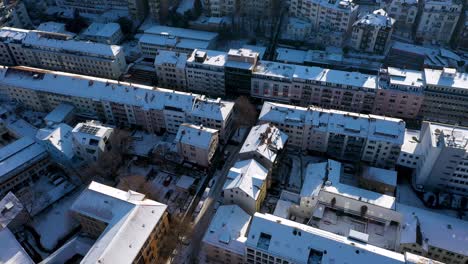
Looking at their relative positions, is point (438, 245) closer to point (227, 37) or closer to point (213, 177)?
point (213, 177)

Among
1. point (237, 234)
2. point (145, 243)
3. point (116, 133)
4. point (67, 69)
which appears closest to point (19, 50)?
point (67, 69)

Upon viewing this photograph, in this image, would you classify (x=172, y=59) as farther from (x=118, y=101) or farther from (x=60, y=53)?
(x=60, y=53)

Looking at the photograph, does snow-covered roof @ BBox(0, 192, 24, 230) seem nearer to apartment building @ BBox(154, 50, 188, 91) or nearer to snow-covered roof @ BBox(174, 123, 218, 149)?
snow-covered roof @ BBox(174, 123, 218, 149)

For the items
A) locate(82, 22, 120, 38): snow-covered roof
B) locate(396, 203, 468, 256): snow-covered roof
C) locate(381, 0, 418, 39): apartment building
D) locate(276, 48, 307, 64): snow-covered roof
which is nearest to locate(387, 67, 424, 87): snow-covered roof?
locate(276, 48, 307, 64): snow-covered roof

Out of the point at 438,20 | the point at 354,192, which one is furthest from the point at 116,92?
the point at 438,20

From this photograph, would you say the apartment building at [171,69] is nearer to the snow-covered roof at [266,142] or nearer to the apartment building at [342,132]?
the apartment building at [342,132]
